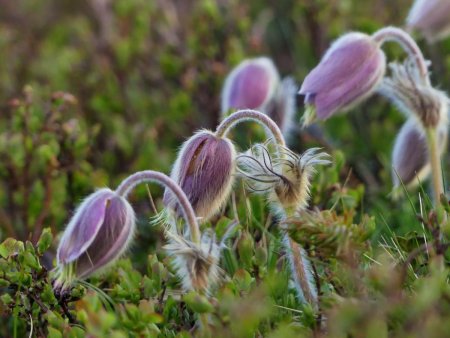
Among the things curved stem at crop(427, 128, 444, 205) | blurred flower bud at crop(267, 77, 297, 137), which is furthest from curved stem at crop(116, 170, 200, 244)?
blurred flower bud at crop(267, 77, 297, 137)

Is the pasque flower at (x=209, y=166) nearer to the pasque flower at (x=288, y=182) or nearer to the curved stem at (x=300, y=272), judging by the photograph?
the pasque flower at (x=288, y=182)

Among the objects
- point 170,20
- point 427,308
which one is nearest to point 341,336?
point 427,308

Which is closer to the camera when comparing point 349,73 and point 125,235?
point 125,235

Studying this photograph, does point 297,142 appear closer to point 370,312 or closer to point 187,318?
point 187,318

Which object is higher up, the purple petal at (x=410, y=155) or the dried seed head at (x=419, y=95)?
the dried seed head at (x=419, y=95)

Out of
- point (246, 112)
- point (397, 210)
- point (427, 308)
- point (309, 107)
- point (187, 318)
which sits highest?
point (246, 112)

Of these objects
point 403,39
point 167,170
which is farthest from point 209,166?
point 167,170

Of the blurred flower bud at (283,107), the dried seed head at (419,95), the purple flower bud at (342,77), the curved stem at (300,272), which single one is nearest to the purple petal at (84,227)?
the curved stem at (300,272)
